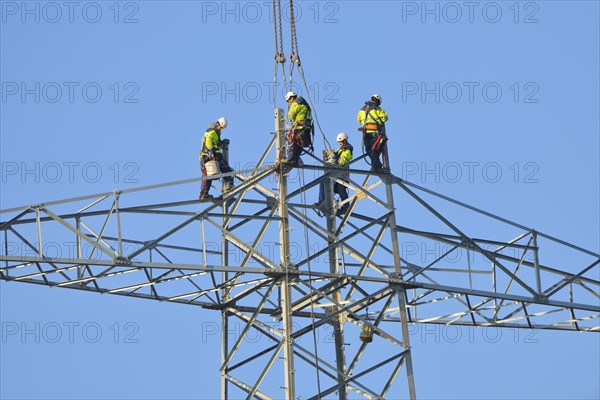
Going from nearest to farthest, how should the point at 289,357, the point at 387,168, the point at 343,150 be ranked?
the point at 289,357
the point at 387,168
the point at 343,150

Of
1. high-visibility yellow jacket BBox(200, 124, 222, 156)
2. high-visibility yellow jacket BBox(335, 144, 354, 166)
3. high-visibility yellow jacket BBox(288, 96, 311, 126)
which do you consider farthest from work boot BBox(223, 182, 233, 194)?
high-visibility yellow jacket BBox(335, 144, 354, 166)

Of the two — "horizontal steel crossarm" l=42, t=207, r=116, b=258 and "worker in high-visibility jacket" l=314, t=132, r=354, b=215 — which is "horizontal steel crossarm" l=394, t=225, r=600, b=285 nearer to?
"worker in high-visibility jacket" l=314, t=132, r=354, b=215

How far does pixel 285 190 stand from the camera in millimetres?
39969

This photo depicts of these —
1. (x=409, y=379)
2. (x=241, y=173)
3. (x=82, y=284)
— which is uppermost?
(x=241, y=173)

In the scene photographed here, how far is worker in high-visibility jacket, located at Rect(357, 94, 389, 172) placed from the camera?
4128cm

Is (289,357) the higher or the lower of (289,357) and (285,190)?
the lower

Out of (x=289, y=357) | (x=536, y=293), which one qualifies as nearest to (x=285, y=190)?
(x=289, y=357)

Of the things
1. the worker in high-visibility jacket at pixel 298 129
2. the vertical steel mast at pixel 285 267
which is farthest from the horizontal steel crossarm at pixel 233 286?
the worker in high-visibility jacket at pixel 298 129

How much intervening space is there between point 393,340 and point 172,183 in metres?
6.43

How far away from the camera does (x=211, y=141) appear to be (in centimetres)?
4228

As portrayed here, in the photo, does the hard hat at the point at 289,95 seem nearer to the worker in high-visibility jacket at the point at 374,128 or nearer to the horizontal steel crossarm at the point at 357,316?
the worker in high-visibility jacket at the point at 374,128

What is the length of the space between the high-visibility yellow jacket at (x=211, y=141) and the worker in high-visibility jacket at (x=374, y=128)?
11.9 feet

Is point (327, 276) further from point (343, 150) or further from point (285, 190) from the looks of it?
point (343, 150)

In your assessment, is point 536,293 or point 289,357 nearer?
point 289,357
